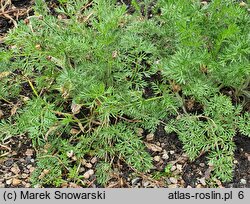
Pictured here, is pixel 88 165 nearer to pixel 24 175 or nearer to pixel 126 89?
pixel 24 175

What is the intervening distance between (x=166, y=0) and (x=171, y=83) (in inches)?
22.7

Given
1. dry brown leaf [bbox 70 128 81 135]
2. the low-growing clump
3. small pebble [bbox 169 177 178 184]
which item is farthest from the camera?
dry brown leaf [bbox 70 128 81 135]

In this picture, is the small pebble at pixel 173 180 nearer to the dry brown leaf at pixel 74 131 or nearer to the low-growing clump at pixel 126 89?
the low-growing clump at pixel 126 89

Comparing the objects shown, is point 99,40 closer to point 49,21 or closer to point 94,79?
point 94,79

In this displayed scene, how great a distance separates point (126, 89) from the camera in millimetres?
3002

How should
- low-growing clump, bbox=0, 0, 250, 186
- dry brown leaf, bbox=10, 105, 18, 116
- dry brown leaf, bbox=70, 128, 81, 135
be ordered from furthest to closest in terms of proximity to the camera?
dry brown leaf, bbox=10, 105, 18, 116, dry brown leaf, bbox=70, 128, 81, 135, low-growing clump, bbox=0, 0, 250, 186

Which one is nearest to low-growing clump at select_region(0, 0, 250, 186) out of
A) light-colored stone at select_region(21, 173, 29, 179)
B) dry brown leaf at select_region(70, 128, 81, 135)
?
dry brown leaf at select_region(70, 128, 81, 135)

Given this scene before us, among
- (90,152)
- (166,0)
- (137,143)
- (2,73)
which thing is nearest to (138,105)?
(137,143)

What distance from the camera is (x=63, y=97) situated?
3.10m

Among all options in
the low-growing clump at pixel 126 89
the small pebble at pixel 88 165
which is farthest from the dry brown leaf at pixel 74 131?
the small pebble at pixel 88 165

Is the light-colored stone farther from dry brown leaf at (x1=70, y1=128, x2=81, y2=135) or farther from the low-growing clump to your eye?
dry brown leaf at (x1=70, y1=128, x2=81, y2=135)

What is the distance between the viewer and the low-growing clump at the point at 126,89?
2.72m

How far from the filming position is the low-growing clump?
8.91 ft

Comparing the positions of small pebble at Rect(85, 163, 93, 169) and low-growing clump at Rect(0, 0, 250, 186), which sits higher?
low-growing clump at Rect(0, 0, 250, 186)
